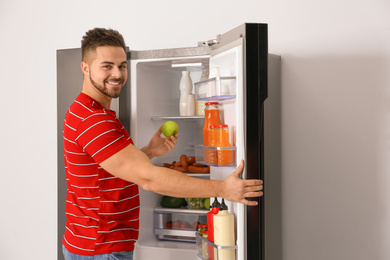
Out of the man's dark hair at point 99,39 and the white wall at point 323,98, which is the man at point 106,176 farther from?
the white wall at point 323,98

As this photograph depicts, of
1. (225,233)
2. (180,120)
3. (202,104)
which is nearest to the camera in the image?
(225,233)

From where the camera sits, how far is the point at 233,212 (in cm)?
213

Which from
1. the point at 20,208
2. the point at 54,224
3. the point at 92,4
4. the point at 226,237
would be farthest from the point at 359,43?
the point at 20,208

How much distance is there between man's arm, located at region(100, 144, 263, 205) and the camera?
74.1 inches

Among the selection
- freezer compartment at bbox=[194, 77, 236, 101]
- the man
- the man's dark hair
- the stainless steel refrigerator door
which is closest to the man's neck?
the man

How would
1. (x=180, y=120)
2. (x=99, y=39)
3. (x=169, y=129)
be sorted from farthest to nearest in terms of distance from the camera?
(x=180, y=120) < (x=169, y=129) < (x=99, y=39)

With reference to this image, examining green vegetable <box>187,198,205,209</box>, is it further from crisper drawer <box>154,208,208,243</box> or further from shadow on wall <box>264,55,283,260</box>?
shadow on wall <box>264,55,283,260</box>

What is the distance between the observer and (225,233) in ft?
6.63

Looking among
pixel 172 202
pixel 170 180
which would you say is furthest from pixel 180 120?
pixel 170 180

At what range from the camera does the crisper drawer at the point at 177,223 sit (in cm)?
290

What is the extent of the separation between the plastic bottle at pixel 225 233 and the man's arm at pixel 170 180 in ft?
0.56

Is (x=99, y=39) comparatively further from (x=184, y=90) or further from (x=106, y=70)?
(x=184, y=90)

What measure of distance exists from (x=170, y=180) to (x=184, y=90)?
1136 millimetres

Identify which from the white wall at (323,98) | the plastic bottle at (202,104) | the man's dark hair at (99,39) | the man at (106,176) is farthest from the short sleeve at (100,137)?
the white wall at (323,98)
